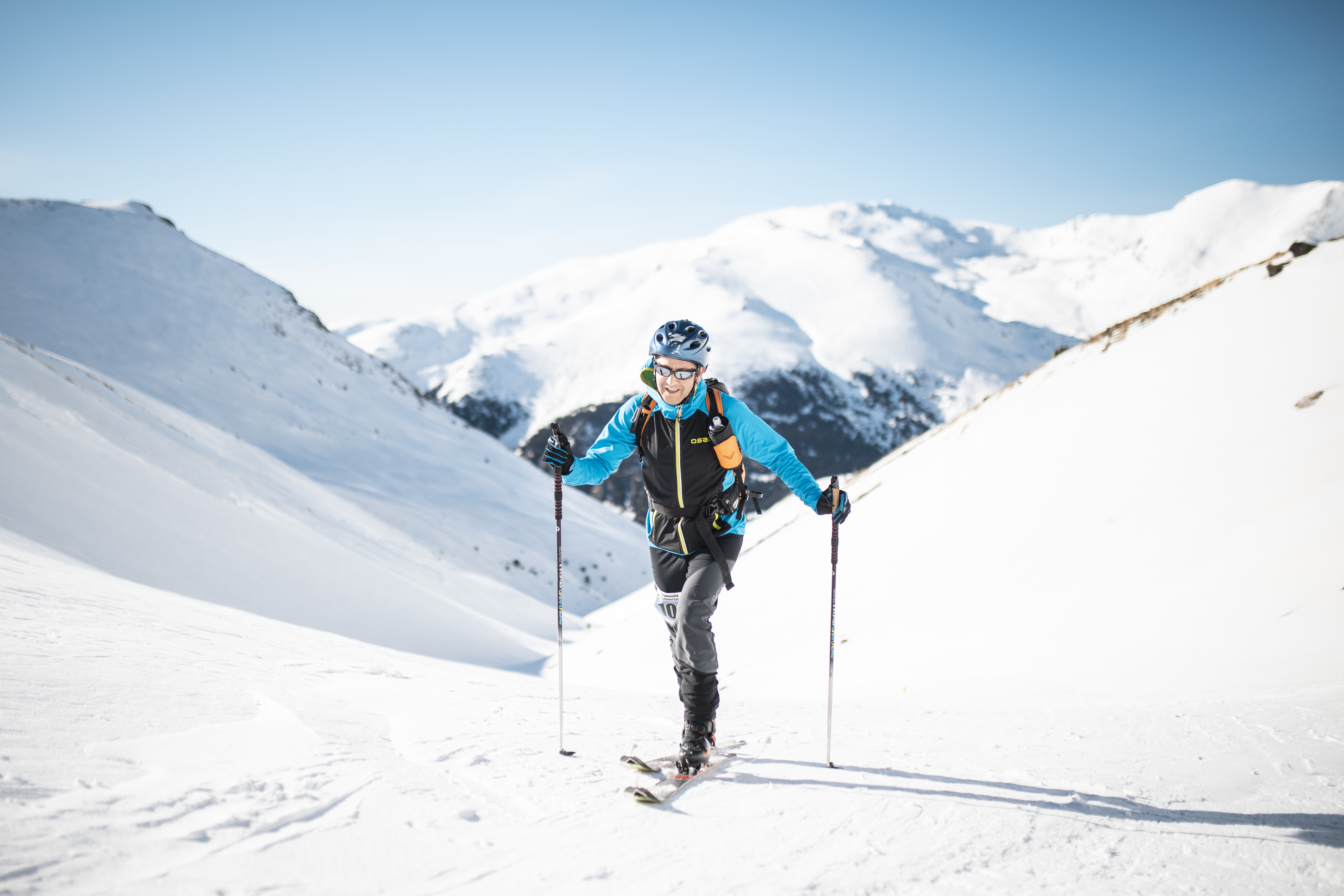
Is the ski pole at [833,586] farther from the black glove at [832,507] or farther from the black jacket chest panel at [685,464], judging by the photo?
the black jacket chest panel at [685,464]

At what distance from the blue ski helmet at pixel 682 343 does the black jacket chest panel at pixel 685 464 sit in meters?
0.37

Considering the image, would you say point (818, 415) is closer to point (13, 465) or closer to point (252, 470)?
point (252, 470)

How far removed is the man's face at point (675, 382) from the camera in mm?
4133

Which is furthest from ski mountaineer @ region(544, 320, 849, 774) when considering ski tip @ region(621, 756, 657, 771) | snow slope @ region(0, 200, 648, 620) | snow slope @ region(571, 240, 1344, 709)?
snow slope @ region(0, 200, 648, 620)

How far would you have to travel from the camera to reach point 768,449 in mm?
4289

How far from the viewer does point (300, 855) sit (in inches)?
105

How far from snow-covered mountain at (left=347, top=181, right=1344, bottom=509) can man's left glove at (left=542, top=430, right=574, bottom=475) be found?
60.4 meters

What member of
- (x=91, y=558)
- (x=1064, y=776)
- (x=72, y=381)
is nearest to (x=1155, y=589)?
(x=1064, y=776)

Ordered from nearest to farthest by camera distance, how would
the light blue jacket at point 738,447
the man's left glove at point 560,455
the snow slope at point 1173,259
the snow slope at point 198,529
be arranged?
the light blue jacket at point 738,447
the man's left glove at point 560,455
the snow slope at point 198,529
the snow slope at point 1173,259

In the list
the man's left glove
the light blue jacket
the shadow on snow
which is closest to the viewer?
the shadow on snow

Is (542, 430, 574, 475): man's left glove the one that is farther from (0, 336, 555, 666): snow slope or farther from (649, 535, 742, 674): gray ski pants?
(0, 336, 555, 666): snow slope

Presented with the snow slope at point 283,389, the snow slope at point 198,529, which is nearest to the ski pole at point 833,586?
the snow slope at point 198,529

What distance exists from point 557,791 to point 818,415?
80844 millimetres

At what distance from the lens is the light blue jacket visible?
4.27 meters
